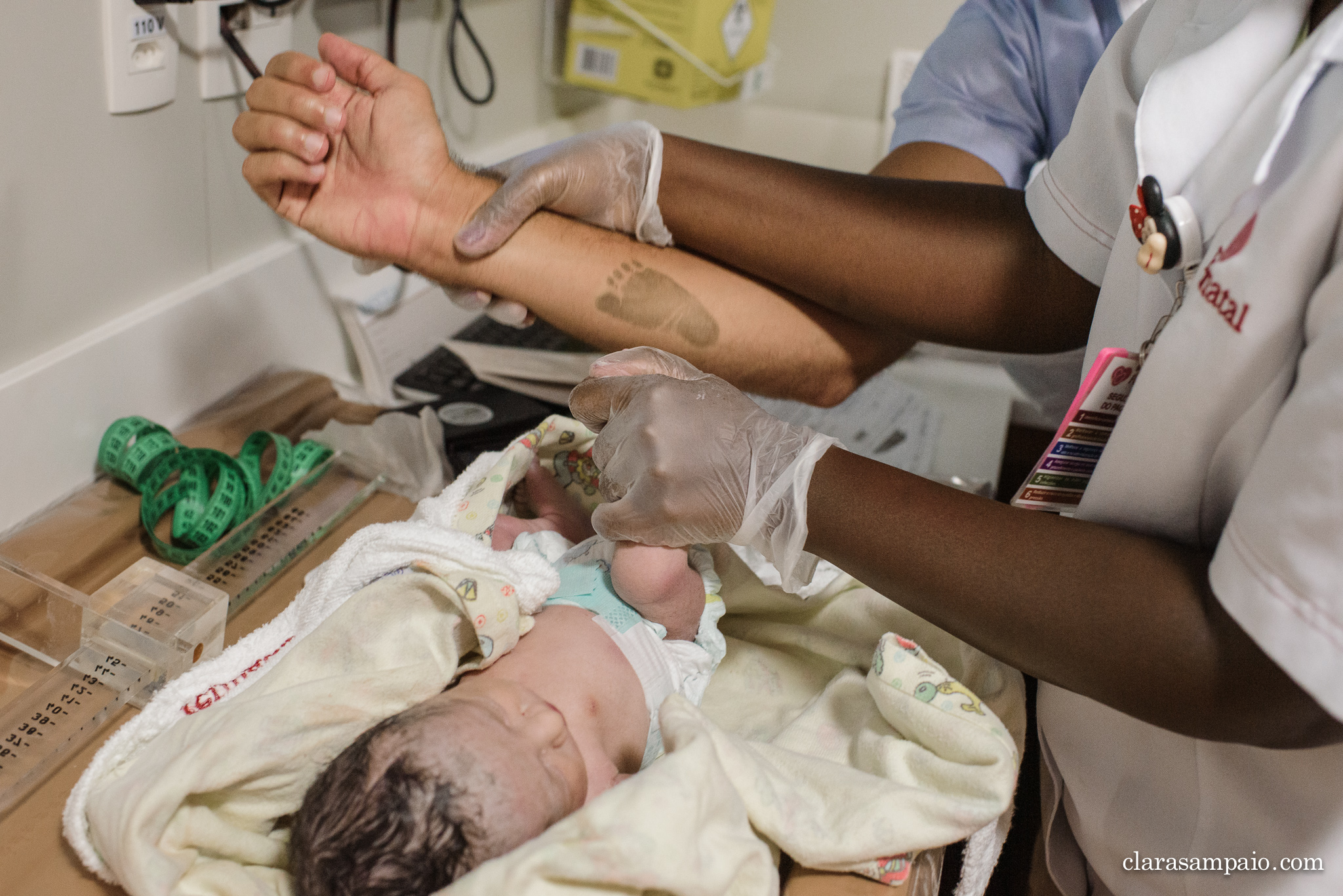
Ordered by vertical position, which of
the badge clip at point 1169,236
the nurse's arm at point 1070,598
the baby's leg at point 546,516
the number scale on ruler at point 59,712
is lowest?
the number scale on ruler at point 59,712

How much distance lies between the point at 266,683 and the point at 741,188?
742mm

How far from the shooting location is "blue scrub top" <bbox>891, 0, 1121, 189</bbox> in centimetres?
131

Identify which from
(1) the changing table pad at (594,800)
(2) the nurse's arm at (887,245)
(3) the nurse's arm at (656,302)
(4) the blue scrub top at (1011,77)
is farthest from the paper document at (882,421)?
(1) the changing table pad at (594,800)

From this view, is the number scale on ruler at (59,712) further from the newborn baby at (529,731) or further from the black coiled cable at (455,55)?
the black coiled cable at (455,55)

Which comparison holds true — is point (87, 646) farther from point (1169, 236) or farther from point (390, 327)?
point (1169, 236)

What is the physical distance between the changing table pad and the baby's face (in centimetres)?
5

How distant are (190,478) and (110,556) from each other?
→ 0.11 m

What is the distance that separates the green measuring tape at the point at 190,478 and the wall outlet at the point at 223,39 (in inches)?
16.7

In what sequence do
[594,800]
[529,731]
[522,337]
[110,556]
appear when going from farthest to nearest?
1. [522,337]
2. [110,556]
3. [529,731]
4. [594,800]

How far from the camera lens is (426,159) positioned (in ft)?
3.54

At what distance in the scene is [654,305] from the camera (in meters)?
1.17

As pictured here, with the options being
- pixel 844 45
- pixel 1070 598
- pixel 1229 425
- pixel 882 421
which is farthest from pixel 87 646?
pixel 844 45

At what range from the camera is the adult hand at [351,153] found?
1.02 metres

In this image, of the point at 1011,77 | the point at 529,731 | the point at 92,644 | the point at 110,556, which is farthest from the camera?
the point at 1011,77
